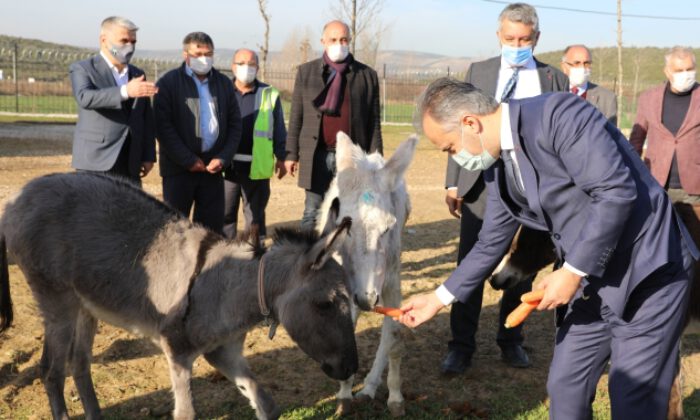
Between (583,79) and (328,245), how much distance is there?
198 inches

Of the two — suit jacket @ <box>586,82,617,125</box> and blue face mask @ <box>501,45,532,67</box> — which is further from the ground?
blue face mask @ <box>501,45,532,67</box>

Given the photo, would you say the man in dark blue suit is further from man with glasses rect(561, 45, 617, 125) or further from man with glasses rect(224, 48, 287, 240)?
man with glasses rect(561, 45, 617, 125)

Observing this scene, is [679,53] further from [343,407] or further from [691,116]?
[343,407]

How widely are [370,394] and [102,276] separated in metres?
2.03

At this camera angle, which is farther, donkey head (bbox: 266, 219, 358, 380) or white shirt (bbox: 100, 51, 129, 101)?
white shirt (bbox: 100, 51, 129, 101)

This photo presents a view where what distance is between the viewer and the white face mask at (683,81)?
6047 millimetres

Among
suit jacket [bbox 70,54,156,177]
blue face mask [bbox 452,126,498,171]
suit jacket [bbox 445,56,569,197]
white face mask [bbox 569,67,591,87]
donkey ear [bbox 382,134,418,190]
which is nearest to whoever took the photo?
blue face mask [bbox 452,126,498,171]

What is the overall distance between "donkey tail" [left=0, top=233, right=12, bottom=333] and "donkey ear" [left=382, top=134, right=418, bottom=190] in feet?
8.28

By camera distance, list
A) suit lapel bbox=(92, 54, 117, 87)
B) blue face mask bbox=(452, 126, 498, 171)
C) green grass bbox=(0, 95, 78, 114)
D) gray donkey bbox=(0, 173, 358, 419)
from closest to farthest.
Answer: blue face mask bbox=(452, 126, 498, 171) → gray donkey bbox=(0, 173, 358, 419) → suit lapel bbox=(92, 54, 117, 87) → green grass bbox=(0, 95, 78, 114)

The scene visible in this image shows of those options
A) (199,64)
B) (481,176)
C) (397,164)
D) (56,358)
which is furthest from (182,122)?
(481,176)

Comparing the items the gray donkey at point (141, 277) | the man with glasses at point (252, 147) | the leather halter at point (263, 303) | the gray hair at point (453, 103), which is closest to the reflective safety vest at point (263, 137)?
the man with glasses at point (252, 147)

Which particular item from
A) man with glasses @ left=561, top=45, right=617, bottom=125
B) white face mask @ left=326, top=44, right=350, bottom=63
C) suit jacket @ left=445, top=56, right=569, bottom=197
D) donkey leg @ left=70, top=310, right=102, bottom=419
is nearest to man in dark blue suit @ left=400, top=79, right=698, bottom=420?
suit jacket @ left=445, top=56, right=569, bottom=197

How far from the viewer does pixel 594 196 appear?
8.96 ft

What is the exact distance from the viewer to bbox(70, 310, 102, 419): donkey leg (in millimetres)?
4332
